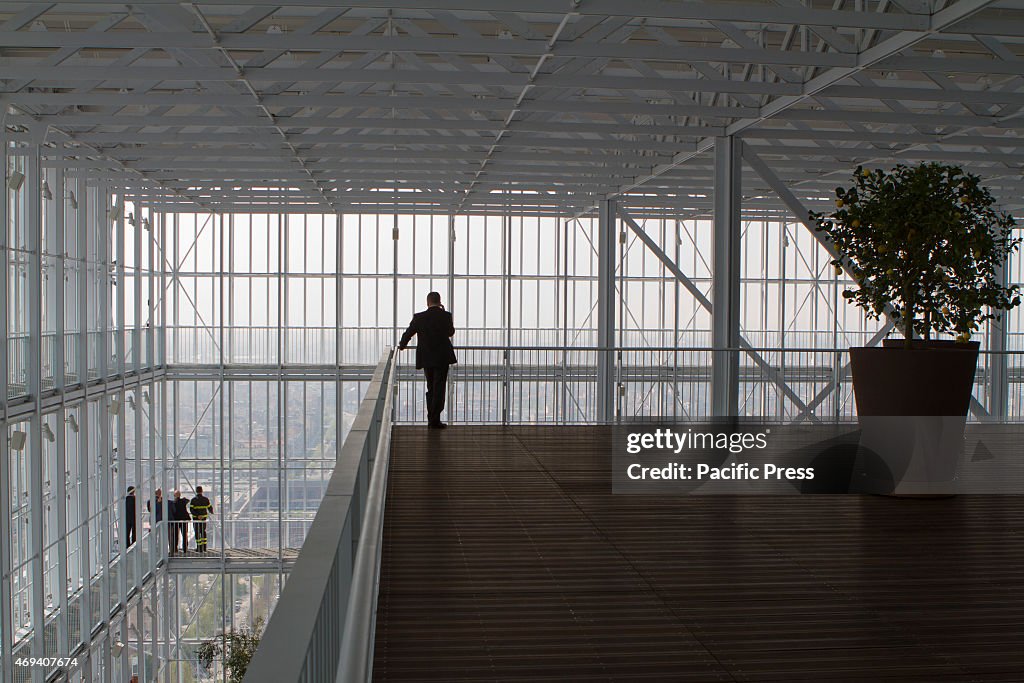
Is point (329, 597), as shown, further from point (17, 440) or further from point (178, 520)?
point (178, 520)

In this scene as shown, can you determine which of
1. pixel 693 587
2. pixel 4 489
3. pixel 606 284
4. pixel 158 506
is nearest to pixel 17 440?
pixel 4 489

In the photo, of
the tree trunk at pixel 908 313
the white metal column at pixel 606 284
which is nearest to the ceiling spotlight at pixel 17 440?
the white metal column at pixel 606 284

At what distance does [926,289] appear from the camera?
812cm

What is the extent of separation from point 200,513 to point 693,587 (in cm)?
2445

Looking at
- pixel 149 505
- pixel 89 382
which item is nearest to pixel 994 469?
pixel 89 382

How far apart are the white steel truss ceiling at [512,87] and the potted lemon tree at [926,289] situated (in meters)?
1.51

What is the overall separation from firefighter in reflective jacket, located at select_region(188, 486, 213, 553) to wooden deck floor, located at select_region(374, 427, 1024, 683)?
20.8m

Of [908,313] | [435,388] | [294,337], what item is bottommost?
[435,388]

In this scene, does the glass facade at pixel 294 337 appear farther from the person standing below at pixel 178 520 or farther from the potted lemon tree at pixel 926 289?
the potted lemon tree at pixel 926 289

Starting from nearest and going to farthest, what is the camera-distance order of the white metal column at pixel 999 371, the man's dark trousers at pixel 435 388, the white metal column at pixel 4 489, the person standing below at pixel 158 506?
the man's dark trousers at pixel 435 388, the white metal column at pixel 4 489, the white metal column at pixel 999 371, the person standing below at pixel 158 506

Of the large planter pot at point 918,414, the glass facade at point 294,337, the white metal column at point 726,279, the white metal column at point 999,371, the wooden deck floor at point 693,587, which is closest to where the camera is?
the wooden deck floor at point 693,587

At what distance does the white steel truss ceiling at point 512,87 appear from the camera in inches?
375

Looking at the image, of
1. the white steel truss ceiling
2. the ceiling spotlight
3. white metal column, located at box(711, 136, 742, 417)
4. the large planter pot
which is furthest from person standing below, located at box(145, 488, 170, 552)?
the large planter pot

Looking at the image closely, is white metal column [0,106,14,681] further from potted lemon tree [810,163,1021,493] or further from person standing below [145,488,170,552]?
potted lemon tree [810,163,1021,493]
